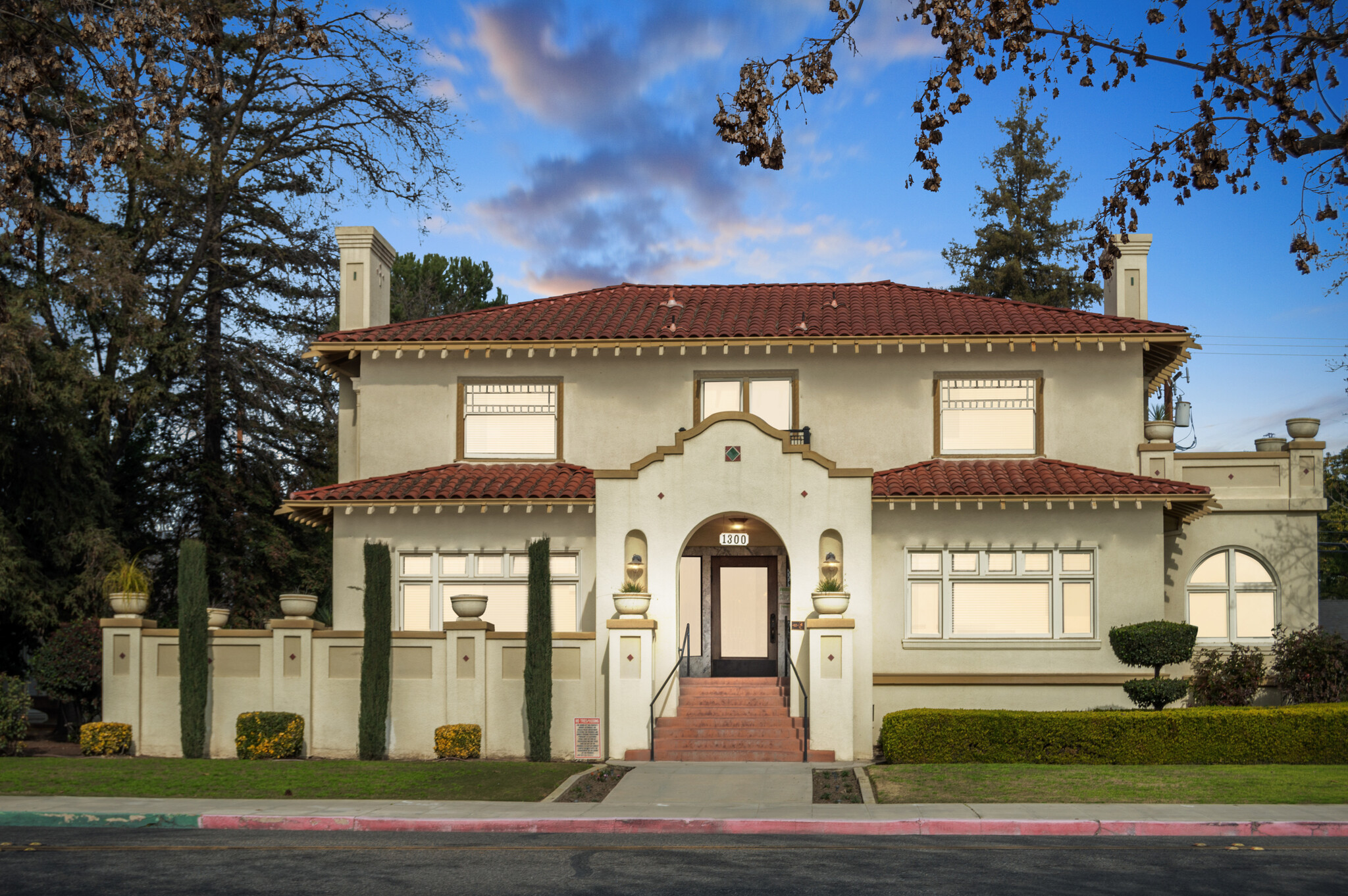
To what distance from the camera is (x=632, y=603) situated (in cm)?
2138

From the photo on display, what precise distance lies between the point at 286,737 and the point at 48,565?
410 inches

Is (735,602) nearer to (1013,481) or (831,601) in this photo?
(831,601)

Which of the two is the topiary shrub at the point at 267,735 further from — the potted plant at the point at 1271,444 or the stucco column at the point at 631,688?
the potted plant at the point at 1271,444

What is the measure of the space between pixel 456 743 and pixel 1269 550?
16.6 m

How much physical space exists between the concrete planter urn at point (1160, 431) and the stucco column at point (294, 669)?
17.1 m

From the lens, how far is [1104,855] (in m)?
12.6

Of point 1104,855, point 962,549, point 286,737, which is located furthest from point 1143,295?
point 286,737

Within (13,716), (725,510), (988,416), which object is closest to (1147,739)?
(725,510)

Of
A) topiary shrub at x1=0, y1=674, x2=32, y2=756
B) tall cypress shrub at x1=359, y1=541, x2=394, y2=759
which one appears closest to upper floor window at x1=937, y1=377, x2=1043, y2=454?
tall cypress shrub at x1=359, y1=541, x2=394, y2=759

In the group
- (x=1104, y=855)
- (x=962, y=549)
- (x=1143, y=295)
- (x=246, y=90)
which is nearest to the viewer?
(x=1104, y=855)

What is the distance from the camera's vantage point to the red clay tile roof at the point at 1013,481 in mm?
22875

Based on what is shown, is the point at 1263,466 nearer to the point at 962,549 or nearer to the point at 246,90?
the point at 962,549

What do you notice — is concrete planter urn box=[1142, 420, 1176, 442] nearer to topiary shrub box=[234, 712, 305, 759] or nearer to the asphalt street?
the asphalt street

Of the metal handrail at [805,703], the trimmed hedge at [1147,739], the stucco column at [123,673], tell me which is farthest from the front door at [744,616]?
the stucco column at [123,673]
